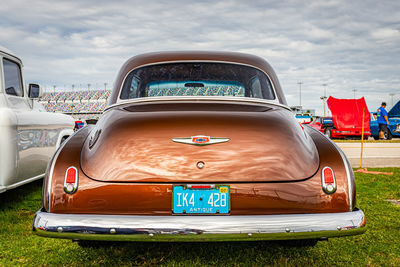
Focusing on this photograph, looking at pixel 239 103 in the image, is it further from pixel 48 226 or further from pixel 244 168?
pixel 48 226

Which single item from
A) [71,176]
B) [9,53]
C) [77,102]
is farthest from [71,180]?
[77,102]

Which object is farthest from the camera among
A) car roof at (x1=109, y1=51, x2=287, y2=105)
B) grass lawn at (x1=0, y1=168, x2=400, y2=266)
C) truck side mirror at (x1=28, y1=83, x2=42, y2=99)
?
truck side mirror at (x1=28, y1=83, x2=42, y2=99)

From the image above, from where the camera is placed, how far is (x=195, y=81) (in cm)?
357

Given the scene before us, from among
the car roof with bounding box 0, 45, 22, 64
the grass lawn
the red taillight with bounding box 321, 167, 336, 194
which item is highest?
the car roof with bounding box 0, 45, 22, 64

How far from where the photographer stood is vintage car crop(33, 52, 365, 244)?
2186mm

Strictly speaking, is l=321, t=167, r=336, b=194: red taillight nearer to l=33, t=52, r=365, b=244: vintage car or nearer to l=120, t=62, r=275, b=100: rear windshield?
l=33, t=52, r=365, b=244: vintage car

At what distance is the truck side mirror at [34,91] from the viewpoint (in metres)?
5.14

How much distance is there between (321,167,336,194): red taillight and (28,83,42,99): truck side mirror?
4285mm

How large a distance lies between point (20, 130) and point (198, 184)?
266 centimetres

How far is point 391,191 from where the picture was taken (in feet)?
18.5

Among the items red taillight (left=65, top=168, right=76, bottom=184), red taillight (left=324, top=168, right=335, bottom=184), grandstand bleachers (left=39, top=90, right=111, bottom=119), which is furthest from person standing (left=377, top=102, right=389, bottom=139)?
grandstand bleachers (left=39, top=90, right=111, bottom=119)

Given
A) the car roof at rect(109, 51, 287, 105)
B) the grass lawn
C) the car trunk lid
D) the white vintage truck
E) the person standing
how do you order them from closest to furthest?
the car trunk lid → the grass lawn → the car roof at rect(109, 51, 287, 105) → the white vintage truck → the person standing

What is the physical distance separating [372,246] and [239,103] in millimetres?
1841

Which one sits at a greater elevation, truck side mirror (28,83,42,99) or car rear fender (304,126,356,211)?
truck side mirror (28,83,42,99)
